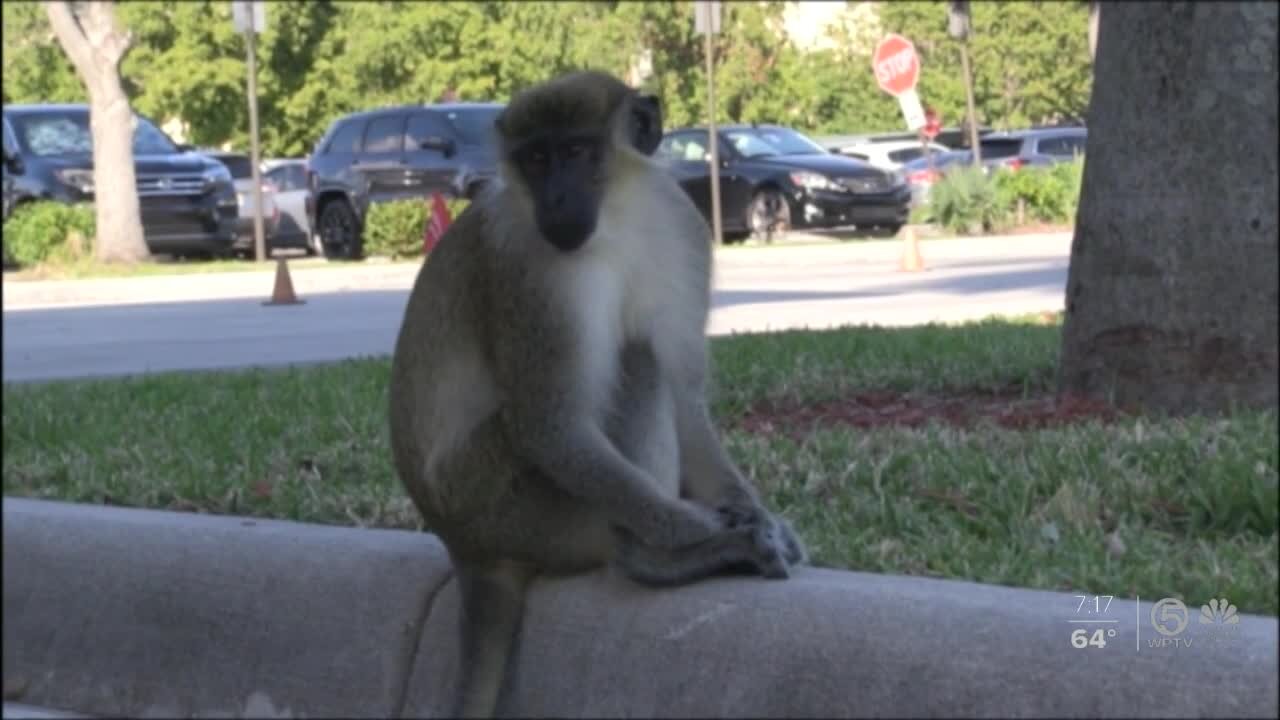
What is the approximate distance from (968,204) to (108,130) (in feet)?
36.8

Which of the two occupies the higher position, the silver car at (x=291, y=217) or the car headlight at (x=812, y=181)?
the car headlight at (x=812, y=181)

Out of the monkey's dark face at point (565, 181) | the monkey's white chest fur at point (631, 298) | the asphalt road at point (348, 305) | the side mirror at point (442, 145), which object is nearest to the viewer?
the monkey's dark face at point (565, 181)

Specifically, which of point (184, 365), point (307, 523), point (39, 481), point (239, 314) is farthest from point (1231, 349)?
point (239, 314)

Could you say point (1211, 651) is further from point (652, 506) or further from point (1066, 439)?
point (1066, 439)

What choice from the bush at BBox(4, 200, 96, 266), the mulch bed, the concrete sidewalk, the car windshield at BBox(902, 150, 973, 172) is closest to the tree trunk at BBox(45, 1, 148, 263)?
A: the bush at BBox(4, 200, 96, 266)

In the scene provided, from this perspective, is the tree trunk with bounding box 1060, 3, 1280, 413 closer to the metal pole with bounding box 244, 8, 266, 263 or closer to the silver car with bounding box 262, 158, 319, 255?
the metal pole with bounding box 244, 8, 266, 263

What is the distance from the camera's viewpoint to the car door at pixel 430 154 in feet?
79.3

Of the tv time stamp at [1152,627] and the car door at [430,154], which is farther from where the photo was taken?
the car door at [430,154]

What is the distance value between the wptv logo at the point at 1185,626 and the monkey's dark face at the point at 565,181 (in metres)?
1.37

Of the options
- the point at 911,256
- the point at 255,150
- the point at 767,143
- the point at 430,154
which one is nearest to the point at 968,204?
the point at 767,143

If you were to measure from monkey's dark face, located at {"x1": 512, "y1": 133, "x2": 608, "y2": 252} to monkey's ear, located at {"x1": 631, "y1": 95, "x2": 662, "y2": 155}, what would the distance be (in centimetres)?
10

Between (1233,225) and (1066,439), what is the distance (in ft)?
3.83

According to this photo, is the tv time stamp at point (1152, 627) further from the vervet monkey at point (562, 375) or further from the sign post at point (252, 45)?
the sign post at point (252, 45)

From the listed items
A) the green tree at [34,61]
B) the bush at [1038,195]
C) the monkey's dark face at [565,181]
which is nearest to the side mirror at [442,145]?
the bush at [1038,195]
